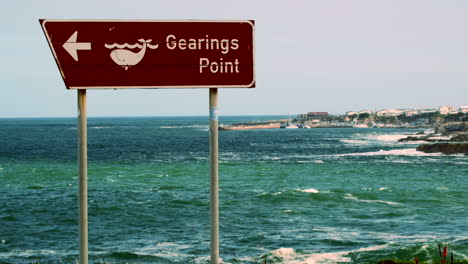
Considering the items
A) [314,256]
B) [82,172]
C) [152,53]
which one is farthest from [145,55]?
[314,256]

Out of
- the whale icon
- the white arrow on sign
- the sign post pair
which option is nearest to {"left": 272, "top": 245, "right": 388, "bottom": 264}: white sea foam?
the sign post pair

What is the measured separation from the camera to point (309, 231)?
25.1 m

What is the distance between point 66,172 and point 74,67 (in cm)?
5114

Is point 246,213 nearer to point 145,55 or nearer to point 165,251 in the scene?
point 165,251

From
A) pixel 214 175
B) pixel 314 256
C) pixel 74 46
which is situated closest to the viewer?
pixel 74 46

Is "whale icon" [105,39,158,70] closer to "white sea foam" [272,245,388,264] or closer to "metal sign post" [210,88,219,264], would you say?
"metal sign post" [210,88,219,264]

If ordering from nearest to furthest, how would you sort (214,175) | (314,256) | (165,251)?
(214,175) → (314,256) → (165,251)

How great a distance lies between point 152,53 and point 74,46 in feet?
2.52

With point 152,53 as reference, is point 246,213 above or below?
below

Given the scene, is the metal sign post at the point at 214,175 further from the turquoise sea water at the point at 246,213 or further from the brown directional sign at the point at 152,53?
the turquoise sea water at the point at 246,213

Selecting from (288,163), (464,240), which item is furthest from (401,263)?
(288,163)

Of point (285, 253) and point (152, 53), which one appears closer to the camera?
point (152, 53)

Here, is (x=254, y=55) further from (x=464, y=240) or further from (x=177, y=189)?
(x=177, y=189)

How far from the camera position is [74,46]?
5.41 m
